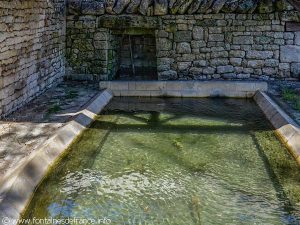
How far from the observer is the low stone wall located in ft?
29.1

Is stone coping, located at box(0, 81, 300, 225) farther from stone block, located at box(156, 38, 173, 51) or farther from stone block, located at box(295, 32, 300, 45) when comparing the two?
stone block, located at box(295, 32, 300, 45)

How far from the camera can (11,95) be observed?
6.08 m

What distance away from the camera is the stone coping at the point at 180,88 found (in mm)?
8320

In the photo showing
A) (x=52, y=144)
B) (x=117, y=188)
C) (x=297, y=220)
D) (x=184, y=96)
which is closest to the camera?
(x=297, y=220)

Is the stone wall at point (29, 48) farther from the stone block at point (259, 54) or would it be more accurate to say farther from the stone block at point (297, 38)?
the stone block at point (297, 38)

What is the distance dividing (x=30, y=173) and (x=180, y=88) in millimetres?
5064

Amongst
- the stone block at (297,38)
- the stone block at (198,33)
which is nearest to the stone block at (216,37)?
the stone block at (198,33)

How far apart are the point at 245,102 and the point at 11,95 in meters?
4.57

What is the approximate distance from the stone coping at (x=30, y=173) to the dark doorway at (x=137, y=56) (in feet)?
14.7

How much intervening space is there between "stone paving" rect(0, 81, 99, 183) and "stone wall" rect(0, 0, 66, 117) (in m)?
0.23

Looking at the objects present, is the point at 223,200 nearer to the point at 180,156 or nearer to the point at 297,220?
the point at 297,220

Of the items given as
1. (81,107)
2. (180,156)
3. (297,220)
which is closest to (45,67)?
(81,107)

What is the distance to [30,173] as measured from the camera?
3.86 m

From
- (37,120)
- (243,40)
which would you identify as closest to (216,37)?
(243,40)
